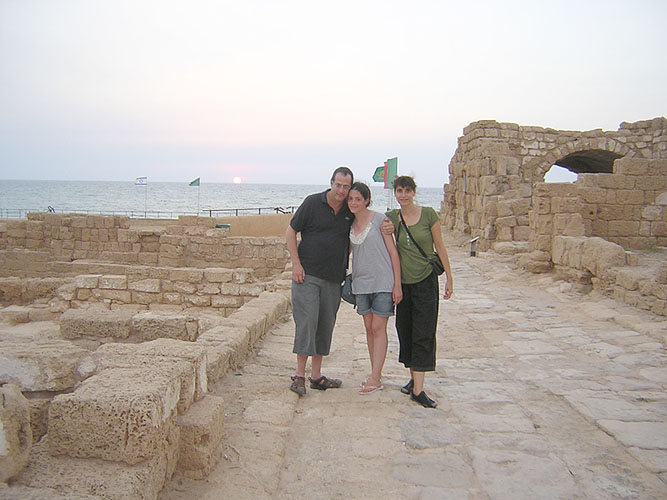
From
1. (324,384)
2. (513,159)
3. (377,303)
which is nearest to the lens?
(377,303)

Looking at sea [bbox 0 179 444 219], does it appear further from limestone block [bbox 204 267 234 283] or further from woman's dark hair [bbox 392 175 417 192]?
woman's dark hair [bbox 392 175 417 192]

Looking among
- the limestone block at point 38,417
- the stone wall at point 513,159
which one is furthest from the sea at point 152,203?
the limestone block at point 38,417

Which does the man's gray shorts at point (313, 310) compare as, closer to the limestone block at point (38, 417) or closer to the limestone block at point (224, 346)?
the limestone block at point (224, 346)

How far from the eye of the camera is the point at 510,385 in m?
4.68

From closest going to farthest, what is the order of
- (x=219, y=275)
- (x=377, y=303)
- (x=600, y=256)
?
(x=377, y=303) < (x=600, y=256) < (x=219, y=275)

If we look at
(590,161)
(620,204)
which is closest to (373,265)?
(620,204)

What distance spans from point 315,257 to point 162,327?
222cm

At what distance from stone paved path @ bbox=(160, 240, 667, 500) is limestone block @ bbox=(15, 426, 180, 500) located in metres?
0.35

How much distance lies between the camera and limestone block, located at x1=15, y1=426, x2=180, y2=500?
2193mm

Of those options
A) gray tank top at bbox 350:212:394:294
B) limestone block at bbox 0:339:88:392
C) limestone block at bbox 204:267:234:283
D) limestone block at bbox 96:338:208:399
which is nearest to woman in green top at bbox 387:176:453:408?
gray tank top at bbox 350:212:394:294

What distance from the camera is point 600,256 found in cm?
852

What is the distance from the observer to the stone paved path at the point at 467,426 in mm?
2926

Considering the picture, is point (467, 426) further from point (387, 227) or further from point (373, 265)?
point (387, 227)

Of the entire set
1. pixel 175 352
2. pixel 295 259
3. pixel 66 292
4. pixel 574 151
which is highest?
pixel 574 151
